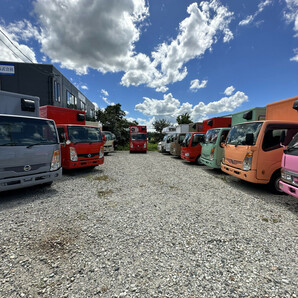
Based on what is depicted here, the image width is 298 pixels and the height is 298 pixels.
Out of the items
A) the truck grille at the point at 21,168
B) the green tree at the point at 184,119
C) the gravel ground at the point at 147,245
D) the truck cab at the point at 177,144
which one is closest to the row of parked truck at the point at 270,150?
the gravel ground at the point at 147,245

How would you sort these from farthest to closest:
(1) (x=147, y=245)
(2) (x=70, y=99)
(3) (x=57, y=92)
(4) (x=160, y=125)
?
(4) (x=160, y=125) < (2) (x=70, y=99) < (3) (x=57, y=92) < (1) (x=147, y=245)

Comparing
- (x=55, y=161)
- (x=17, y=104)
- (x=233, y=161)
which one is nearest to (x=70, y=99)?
(x=17, y=104)

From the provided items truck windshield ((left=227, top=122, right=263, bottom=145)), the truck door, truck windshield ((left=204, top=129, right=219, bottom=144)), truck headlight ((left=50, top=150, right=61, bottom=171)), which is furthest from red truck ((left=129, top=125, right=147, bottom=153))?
the truck door

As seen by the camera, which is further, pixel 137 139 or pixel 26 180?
pixel 137 139

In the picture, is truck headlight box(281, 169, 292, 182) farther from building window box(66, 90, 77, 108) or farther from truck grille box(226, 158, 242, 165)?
building window box(66, 90, 77, 108)

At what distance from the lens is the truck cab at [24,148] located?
352 centimetres

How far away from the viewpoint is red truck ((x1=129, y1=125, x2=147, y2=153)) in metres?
16.0

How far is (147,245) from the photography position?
2.27m

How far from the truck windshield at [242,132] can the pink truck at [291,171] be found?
38.9 inches

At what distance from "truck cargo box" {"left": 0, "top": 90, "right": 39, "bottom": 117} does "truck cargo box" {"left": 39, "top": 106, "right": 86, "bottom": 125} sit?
76.5 inches

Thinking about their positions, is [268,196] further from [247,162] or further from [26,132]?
[26,132]

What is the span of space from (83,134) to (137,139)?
969 cm

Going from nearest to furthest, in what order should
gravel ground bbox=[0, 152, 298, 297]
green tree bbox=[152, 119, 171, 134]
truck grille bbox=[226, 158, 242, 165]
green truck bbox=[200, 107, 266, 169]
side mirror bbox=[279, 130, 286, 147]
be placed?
gravel ground bbox=[0, 152, 298, 297] < side mirror bbox=[279, 130, 286, 147] < truck grille bbox=[226, 158, 242, 165] < green truck bbox=[200, 107, 266, 169] < green tree bbox=[152, 119, 171, 134]

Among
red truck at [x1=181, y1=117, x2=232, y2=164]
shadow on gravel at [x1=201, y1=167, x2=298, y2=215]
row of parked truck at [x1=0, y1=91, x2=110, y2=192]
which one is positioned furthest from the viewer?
red truck at [x1=181, y1=117, x2=232, y2=164]
